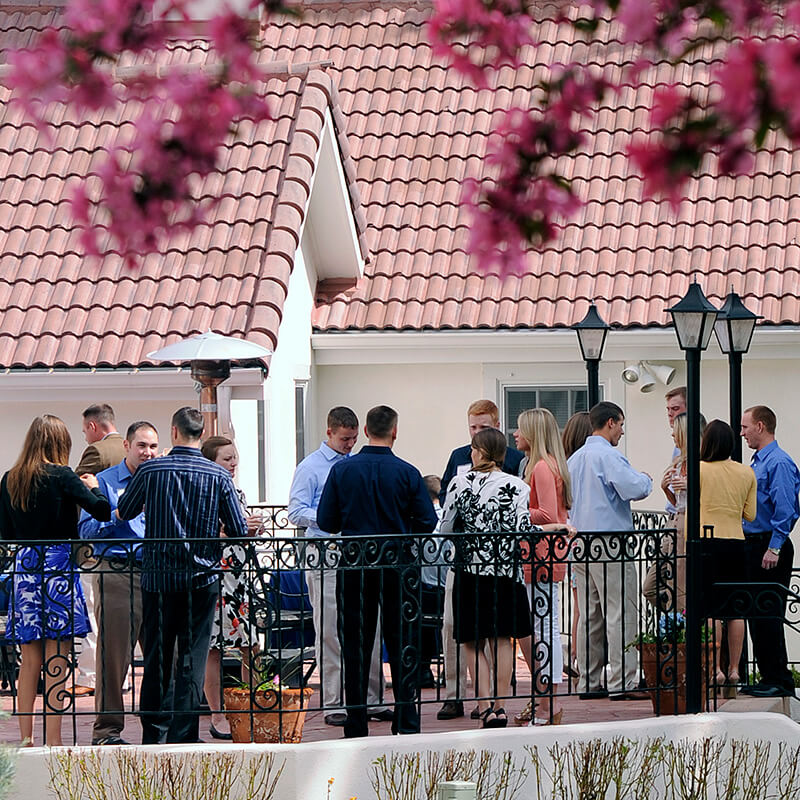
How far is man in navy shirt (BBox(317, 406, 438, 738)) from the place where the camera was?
800 cm

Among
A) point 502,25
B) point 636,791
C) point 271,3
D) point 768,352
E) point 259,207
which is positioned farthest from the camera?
point 768,352

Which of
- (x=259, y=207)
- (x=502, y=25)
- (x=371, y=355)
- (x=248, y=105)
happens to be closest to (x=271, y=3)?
(x=248, y=105)

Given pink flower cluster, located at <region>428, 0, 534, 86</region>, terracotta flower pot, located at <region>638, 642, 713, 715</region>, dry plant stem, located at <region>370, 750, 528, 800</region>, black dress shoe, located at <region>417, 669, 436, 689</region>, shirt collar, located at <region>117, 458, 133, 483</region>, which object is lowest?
dry plant stem, located at <region>370, 750, 528, 800</region>

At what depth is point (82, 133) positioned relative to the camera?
49.3 ft

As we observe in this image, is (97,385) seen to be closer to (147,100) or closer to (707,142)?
(147,100)

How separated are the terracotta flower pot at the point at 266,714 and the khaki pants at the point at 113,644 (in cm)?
59

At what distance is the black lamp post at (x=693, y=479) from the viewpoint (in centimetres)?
823

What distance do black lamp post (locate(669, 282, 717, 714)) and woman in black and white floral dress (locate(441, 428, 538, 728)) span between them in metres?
0.91

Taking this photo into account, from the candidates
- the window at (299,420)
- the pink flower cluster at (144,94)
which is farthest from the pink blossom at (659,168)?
the window at (299,420)

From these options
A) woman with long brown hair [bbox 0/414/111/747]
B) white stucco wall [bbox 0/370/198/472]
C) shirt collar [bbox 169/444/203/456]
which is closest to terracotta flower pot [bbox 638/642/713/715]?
shirt collar [bbox 169/444/203/456]

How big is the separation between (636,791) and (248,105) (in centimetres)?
564

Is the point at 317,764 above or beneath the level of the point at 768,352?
beneath

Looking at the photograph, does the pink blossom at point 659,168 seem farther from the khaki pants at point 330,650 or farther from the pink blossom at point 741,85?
the khaki pants at point 330,650

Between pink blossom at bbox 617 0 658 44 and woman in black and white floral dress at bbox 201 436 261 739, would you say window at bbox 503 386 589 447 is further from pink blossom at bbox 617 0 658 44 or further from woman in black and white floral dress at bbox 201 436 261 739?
pink blossom at bbox 617 0 658 44
